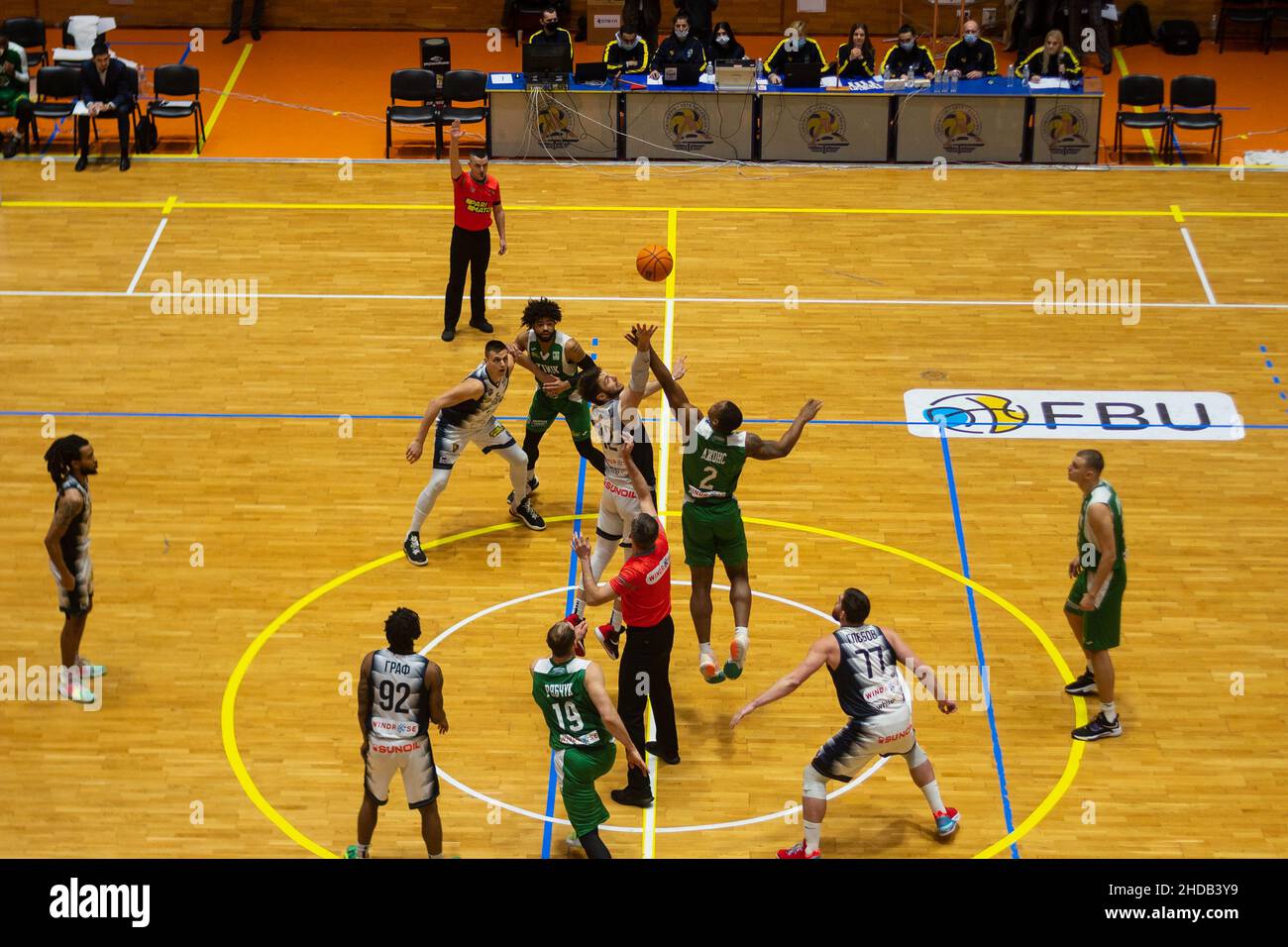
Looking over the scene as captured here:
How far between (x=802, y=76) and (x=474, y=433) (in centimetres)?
1106

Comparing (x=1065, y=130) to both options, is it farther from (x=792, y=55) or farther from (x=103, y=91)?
(x=103, y=91)

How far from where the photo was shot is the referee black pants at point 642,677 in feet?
39.2

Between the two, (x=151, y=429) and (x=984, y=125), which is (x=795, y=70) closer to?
(x=984, y=125)

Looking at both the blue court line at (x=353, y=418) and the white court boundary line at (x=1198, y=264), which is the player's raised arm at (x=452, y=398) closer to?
the blue court line at (x=353, y=418)

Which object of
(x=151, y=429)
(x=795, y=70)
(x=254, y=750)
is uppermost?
(x=795, y=70)

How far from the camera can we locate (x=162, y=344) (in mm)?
19328

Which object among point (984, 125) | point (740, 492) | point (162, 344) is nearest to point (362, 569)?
point (740, 492)

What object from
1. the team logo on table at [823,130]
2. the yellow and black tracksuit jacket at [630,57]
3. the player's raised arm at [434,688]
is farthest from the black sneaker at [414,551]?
the yellow and black tracksuit jacket at [630,57]

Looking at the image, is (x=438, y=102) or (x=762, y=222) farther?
(x=438, y=102)

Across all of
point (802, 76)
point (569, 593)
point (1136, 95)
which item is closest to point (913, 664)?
point (569, 593)

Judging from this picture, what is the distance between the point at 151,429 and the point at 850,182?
35.7 ft

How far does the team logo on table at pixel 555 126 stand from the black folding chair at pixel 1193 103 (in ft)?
28.3

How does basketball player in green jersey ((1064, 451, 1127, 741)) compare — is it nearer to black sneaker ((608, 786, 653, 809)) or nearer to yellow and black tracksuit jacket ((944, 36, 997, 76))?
black sneaker ((608, 786, 653, 809))

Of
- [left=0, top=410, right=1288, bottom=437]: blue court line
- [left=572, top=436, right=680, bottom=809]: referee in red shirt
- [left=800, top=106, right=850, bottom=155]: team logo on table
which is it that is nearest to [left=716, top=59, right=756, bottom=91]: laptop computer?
[left=800, top=106, right=850, bottom=155]: team logo on table
